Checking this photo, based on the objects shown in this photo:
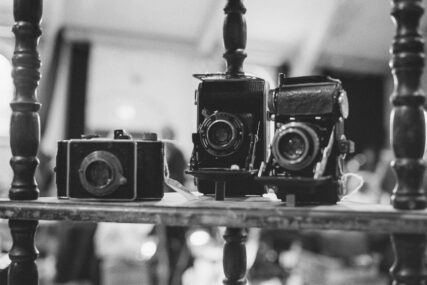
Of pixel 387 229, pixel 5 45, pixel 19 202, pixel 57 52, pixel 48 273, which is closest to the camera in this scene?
pixel 387 229

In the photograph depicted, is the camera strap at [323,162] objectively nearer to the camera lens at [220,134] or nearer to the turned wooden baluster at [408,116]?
the turned wooden baluster at [408,116]

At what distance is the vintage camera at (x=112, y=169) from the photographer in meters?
1.40

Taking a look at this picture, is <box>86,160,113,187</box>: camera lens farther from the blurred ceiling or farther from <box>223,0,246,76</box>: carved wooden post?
the blurred ceiling

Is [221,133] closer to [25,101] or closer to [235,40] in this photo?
[235,40]

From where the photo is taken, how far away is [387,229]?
111cm

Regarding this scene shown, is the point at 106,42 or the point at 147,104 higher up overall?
the point at 106,42

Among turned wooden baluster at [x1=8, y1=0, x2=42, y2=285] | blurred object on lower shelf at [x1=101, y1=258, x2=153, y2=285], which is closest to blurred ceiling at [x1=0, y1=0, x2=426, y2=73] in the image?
blurred object on lower shelf at [x1=101, y1=258, x2=153, y2=285]

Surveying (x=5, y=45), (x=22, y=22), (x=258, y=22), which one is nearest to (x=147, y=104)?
(x=258, y=22)

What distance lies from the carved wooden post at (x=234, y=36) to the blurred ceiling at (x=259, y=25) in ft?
19.5

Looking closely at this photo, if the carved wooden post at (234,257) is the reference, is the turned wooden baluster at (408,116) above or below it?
above

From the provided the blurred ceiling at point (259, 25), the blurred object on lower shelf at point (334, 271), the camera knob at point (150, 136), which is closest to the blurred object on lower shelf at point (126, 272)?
the blurred object on lower shelf at point (334, 271)

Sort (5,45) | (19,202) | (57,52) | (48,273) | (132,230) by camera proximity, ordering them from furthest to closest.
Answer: (57,52), (5,45), (48,273), (132,230), (19,202)

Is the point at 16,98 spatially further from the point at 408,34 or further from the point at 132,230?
the point at 132,230

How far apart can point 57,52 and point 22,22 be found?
686cm
